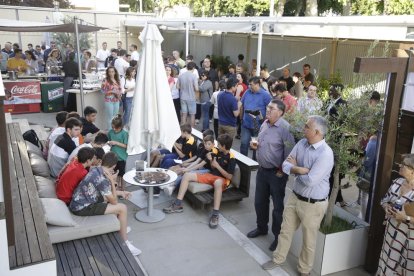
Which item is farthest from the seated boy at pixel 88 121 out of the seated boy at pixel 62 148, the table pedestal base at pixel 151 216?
the table pedestal base at pixel 151 216

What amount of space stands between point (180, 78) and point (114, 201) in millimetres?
4993

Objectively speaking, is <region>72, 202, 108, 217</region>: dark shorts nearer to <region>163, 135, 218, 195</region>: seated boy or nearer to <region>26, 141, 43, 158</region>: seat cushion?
<region>163, 135, 218, 195</region>: seated boy

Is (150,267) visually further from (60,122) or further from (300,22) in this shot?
(300,22)

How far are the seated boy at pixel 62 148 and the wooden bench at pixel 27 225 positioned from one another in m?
0.40

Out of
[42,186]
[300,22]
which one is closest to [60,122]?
[42,186]

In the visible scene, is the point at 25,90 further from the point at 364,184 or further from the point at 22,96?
the point at 364,184

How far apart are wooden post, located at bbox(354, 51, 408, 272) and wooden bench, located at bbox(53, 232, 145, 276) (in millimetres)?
2562

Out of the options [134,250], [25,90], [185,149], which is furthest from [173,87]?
[134,250]

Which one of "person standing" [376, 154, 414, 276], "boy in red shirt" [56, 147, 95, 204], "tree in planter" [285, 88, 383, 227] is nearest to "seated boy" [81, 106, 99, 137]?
"boy in red shirt" [56, 147, 95, 204]

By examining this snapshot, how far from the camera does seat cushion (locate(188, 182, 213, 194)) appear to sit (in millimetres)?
5746

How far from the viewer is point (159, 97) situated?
5.46m

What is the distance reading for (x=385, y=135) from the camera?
413 centimetres

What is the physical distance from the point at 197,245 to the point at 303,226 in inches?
56.9

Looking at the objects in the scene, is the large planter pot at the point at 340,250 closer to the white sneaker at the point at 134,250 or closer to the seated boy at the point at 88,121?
the white sneaker at the point at 134,250
